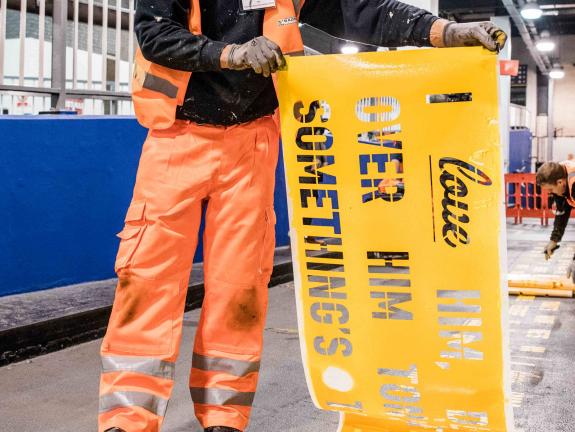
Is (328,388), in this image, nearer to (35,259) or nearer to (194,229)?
(194,229)

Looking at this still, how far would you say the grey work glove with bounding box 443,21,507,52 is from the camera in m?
2.18

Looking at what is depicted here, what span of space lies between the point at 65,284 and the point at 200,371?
3124mm

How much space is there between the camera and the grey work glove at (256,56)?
2.10 meters

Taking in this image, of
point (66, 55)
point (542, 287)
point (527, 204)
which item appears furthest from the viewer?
point (527, 204)

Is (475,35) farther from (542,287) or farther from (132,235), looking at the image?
(542,287)

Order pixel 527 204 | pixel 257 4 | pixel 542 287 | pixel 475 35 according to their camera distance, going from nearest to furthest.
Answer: pixel 475 35 → pixel 257 4 → pixel 542 287 → pixel 527 204

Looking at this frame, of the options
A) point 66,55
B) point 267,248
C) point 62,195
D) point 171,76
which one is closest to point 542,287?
point 62,195

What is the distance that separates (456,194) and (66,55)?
4069 mm

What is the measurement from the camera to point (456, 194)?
2.22 meters

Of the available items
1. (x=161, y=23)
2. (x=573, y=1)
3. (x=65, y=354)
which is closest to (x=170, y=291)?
(x=161, y=23)

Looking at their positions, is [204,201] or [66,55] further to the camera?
[66,55]

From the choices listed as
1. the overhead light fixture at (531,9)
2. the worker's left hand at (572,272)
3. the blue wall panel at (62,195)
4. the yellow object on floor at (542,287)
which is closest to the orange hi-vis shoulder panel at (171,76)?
the blue wall panel at (62,195)

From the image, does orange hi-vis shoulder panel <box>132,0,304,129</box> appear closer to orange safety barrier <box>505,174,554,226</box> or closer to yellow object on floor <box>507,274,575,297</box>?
yellow object on floor <box>507,274,575,297</box>

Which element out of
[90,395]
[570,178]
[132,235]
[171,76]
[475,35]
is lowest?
[90,395]
